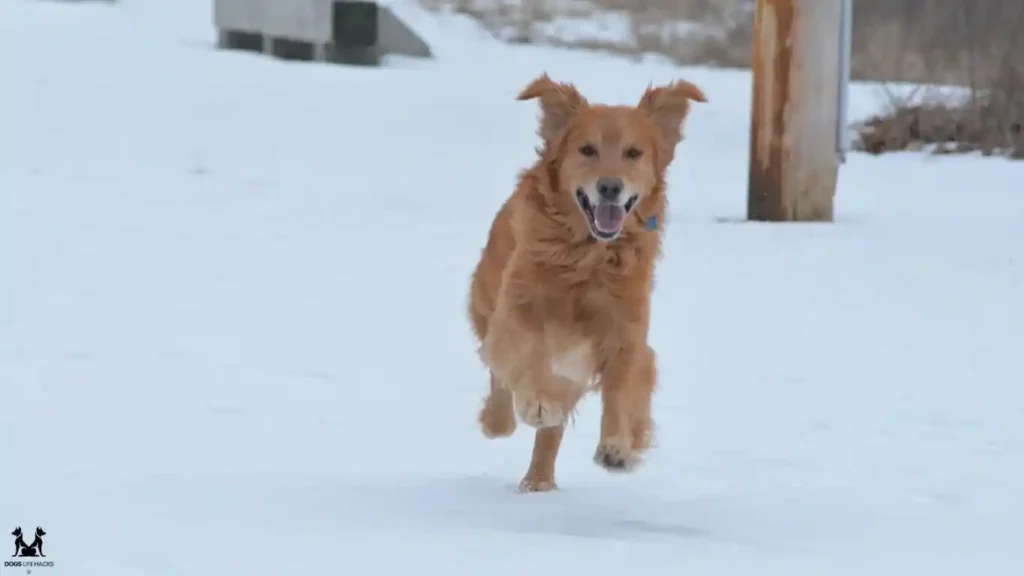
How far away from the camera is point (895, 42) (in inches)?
701

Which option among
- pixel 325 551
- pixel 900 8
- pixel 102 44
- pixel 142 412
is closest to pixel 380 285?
pixel 142 412

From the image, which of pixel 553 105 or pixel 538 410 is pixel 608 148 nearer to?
pixel 553 105

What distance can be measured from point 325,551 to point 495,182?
373 inches

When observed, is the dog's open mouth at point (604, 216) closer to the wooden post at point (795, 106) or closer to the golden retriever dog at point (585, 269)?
the golden retriever dog at point (585, 269)

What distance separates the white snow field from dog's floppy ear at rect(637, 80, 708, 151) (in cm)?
110

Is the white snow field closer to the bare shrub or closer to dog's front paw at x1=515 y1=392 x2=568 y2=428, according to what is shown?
dog's front paw at x1=515 y1=392 x2=568 y2=428

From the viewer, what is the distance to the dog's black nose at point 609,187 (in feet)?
14.6

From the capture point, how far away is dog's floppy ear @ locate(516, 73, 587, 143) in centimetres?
475

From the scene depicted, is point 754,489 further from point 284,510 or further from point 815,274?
point 815,274

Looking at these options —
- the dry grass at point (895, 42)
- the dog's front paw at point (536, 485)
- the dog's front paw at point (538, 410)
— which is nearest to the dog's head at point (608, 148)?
the dog's front paw at point (538, 410)

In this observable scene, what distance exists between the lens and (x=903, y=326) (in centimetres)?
765

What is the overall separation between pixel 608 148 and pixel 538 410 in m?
0.79

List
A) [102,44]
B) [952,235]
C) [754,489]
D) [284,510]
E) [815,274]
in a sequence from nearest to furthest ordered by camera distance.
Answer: [284,510] < [754,489] < [815,274] < [952,235] < [102,44]

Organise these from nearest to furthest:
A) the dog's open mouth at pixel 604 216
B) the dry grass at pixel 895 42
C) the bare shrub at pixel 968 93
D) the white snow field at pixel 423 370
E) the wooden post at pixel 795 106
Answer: the white snow field at pixel 423 370 → the dog's open mouth at pixel 604 216 → the wooden post at pixel 795 106 → the bare shrub at pixel 968 93 → the dry grass at pixel 895 42
